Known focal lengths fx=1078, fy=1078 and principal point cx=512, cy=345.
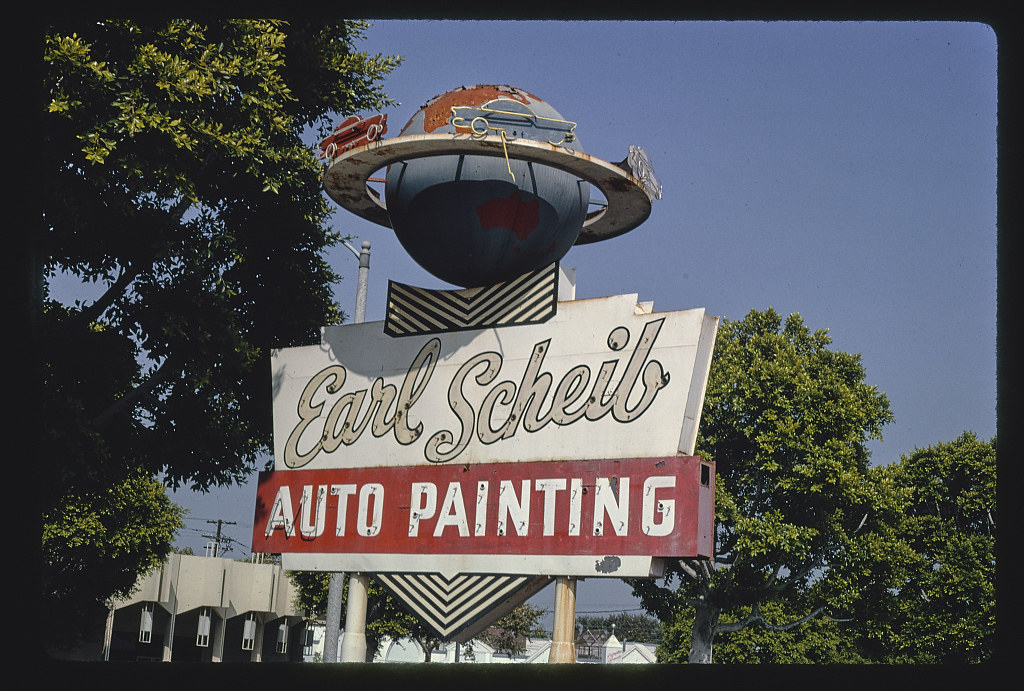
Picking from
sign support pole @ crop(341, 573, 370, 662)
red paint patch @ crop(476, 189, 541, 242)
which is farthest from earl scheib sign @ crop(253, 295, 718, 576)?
red paint patch @ crop(476, 189, 541, 242)

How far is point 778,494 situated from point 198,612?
26068 mm

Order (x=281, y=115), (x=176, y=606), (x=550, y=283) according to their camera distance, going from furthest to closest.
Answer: (x=176, y=606) < (x=281, y=115) < (x=550, y=283)

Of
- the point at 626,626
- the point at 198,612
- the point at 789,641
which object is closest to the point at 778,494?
the point at 789,641

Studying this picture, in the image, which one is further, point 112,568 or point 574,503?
point 112,568

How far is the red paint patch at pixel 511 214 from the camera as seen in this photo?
15.5 metres

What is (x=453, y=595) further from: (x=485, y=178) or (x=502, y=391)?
(x=485, y=178)

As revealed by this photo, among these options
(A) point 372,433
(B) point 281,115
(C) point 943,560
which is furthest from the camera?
A: (C) point 943,560

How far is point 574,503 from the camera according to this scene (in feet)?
49.8

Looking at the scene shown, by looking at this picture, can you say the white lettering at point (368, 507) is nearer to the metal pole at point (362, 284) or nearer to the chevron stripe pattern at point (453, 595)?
the chevron stripe pattern at point (453, 595)

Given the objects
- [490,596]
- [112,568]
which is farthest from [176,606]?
[490,596]

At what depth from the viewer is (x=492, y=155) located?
609 inches

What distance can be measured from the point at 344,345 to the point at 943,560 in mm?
24782

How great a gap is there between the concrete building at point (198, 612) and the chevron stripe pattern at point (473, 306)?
2849 centimetres

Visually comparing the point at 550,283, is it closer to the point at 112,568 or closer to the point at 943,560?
the point at 112,568
